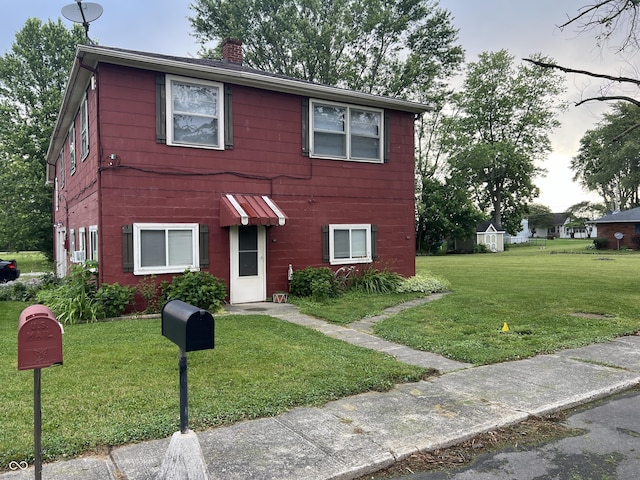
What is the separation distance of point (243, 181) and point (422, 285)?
551cm

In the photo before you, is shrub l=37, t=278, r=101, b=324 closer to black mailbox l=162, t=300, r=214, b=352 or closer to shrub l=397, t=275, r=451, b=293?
black mailbox l=162, t=300, r=214, b=352

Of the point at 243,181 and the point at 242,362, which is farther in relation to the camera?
the point at 243,181

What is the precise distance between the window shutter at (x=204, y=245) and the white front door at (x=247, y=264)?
21.7 inches

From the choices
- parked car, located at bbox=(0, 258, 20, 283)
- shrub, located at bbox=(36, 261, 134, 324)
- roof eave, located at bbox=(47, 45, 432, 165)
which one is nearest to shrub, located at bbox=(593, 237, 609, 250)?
roof eave, located at bbox=(47, 45, 432, 165)

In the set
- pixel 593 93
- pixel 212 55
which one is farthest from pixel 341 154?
pixel 212 55

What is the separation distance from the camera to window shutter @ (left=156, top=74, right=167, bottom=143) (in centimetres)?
938

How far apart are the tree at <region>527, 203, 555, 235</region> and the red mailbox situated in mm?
80878

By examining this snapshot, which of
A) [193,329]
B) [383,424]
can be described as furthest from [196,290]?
[193,329]

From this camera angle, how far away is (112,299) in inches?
340

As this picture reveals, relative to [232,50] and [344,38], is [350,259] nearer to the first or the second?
[232,50]

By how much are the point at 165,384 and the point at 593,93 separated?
35.8 feet

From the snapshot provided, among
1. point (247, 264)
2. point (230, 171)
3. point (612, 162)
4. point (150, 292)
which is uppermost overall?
point (612, 162)

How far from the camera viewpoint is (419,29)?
88.7 ft

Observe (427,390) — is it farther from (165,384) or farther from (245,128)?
(245,128)
